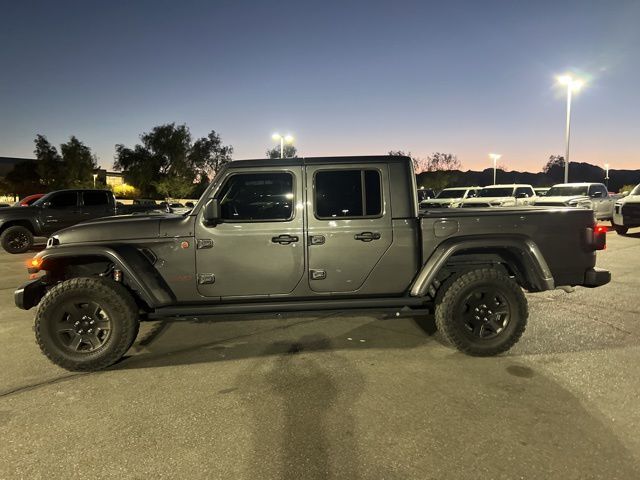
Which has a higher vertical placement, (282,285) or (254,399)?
(282,285)

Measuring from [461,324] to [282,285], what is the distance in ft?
5.82

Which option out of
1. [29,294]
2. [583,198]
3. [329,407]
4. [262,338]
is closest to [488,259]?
[329,407]

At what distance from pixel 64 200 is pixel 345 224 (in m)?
12.0

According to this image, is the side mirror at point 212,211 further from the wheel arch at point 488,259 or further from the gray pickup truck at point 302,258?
the wheel arch at point 488,259

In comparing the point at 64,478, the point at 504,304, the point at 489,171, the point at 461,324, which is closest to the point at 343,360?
the point at 461,324

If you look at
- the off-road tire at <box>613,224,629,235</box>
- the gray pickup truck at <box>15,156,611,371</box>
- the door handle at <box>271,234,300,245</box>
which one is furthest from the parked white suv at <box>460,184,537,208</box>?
the door handle at <box>271,234,300,245</box>

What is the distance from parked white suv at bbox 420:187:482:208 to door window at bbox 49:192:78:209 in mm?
14296

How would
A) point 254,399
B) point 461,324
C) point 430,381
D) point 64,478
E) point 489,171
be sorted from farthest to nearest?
1. point 489,171
2. point 461,324
3. point 430,381
4. point 254,399
5. point 64,478

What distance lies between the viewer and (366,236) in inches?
165

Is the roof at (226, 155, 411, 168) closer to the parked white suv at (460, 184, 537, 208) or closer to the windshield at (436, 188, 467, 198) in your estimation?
the parked white suv at (460, 184, 537, 208)

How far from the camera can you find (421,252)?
4.25 metres

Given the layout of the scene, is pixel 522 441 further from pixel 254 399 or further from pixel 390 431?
pixel 254 399

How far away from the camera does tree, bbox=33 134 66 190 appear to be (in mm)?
49219

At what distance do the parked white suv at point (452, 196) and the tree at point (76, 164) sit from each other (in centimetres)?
4024
